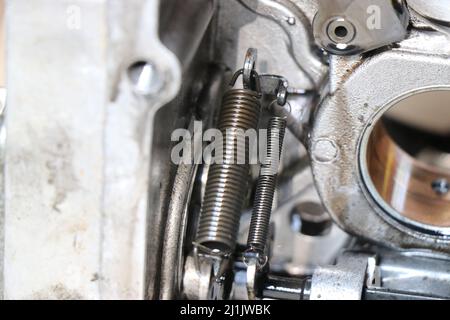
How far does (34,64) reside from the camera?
1009 millimetres

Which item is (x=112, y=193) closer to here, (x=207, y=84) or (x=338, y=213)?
(x=207, y=84)

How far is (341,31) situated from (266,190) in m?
0.23

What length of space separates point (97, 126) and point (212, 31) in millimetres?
312

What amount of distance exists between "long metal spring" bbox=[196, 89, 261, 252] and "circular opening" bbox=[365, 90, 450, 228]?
218mm

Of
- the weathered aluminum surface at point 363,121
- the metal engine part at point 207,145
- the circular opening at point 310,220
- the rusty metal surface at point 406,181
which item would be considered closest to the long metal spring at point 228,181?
the metal engine part at point 207,145

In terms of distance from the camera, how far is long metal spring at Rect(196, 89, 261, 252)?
108cm

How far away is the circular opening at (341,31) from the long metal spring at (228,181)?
0.43 ft

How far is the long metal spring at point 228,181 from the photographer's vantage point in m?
1.08

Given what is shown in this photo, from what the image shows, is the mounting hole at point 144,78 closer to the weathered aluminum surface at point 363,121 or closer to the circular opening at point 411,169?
the weathered aluminum surface at point 363,121

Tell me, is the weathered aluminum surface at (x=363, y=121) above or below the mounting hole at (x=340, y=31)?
below
